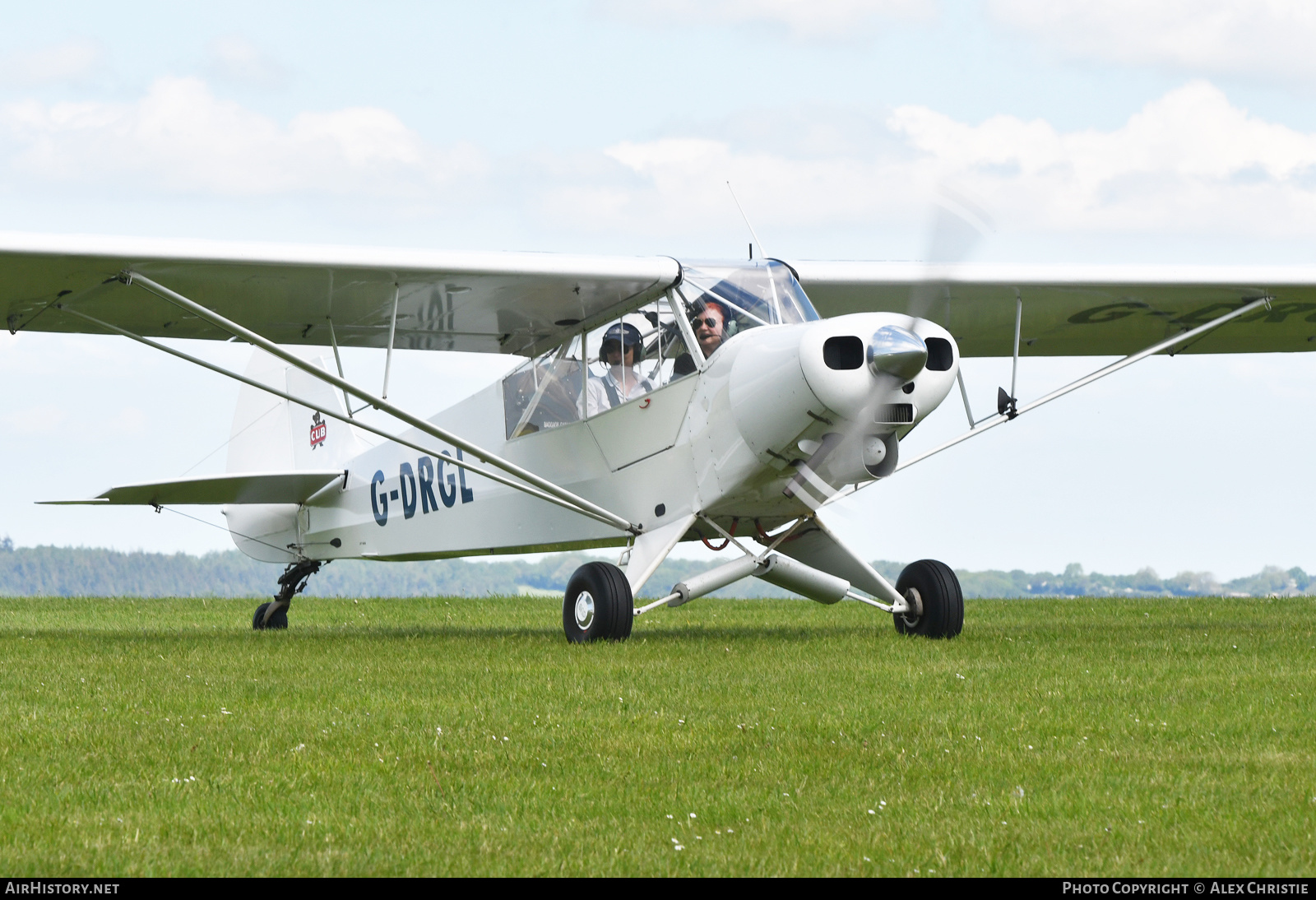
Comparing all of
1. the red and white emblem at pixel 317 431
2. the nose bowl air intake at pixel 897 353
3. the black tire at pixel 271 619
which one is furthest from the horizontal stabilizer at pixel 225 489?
the nose bowl air intake at pixel 897 353


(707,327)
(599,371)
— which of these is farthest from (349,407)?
(707,327)

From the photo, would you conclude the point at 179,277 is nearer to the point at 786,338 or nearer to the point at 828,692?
the point at 786,338

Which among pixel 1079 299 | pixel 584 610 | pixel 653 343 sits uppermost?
pixel 1079 299

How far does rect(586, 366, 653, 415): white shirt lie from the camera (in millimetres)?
11797

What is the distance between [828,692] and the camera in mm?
7707

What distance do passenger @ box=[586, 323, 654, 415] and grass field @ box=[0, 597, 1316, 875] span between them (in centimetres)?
225

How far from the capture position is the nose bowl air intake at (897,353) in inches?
364

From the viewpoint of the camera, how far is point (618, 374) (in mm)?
12094

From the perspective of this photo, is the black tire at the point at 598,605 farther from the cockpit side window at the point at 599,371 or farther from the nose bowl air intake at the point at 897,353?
the nose bowl air intake at the point at 897,353

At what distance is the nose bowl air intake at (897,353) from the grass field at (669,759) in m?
1.98

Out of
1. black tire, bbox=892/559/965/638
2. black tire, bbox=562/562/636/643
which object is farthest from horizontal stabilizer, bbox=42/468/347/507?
black tire, bbox=892/559/965/638

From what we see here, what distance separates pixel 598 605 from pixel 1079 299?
6.22m

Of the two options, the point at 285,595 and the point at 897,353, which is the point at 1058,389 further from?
the point at 285,595

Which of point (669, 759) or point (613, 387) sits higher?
point (613, 387)
